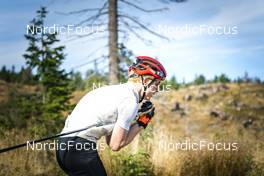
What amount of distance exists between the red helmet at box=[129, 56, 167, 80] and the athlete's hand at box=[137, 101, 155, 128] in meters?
0.33

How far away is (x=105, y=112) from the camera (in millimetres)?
3412

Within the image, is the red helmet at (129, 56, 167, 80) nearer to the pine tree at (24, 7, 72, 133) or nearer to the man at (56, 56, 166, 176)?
the man at (56, 56, 166, 176)

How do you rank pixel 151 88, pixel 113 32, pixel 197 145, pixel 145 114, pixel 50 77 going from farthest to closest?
pixel 50 77
pixel 113 32
pixel 197 145
pixel 145 114
pixel 151 88

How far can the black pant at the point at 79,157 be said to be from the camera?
11.0 ft

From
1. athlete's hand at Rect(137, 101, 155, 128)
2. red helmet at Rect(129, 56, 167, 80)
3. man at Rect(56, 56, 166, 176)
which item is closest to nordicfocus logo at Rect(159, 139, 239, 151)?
athlete's hand at Rect(137, 101, 155, 128)

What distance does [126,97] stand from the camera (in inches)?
135

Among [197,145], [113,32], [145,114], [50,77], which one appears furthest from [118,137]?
[50,77]

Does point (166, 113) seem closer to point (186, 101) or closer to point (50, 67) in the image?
point (186, 101)

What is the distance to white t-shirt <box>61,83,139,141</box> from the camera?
3398mm

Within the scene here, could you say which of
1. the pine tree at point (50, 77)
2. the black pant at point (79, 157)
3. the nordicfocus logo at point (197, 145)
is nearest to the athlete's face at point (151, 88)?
the black pant at point (79, 157)

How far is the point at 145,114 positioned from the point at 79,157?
819 millimetres

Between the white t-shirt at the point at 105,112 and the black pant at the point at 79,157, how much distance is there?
0.22ft

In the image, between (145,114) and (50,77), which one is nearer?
(145,114)

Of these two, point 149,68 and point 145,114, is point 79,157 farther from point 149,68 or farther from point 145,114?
point 149,68
